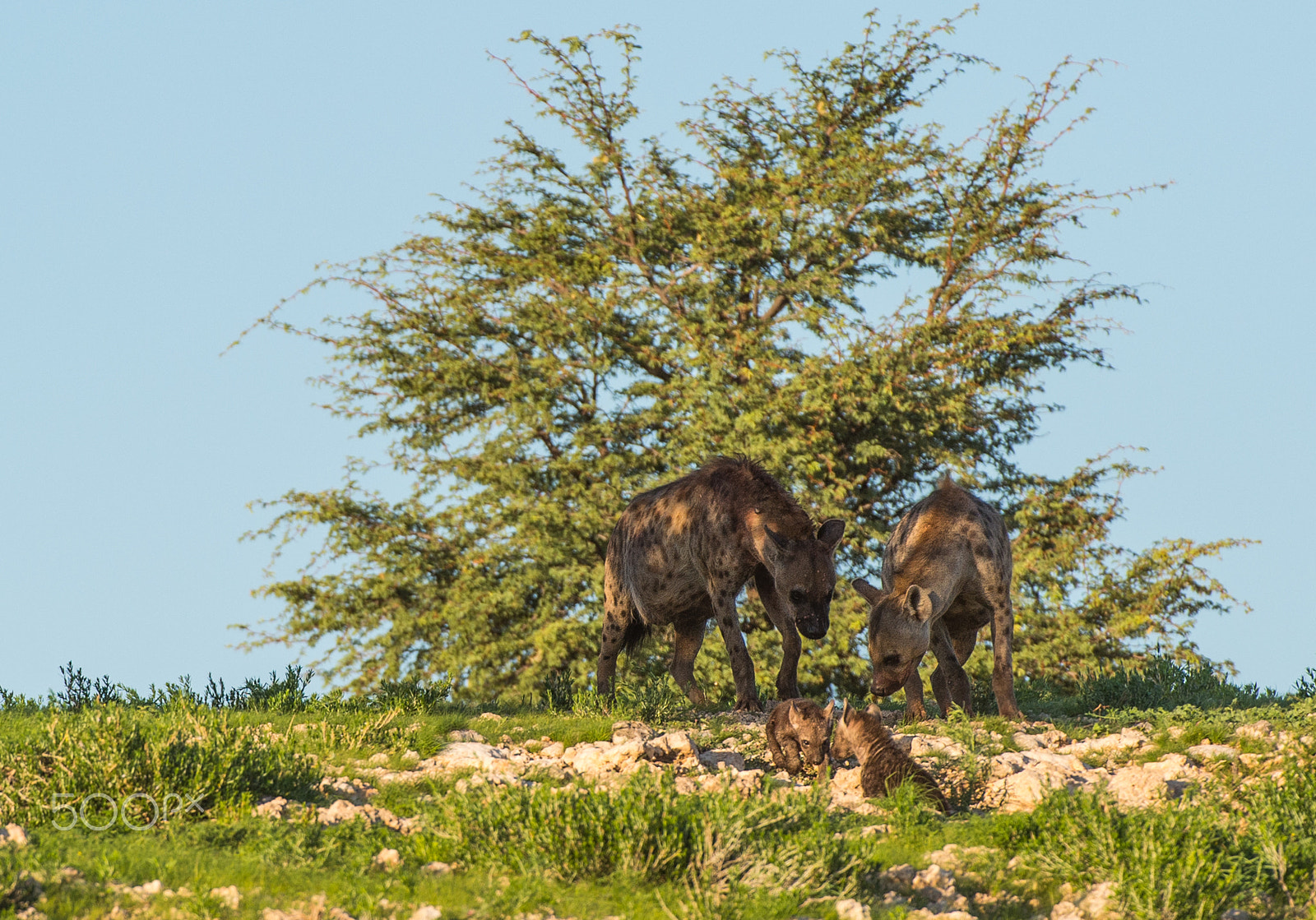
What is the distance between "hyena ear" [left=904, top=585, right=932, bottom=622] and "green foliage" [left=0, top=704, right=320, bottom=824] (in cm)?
494

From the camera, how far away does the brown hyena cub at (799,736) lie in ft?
27.6

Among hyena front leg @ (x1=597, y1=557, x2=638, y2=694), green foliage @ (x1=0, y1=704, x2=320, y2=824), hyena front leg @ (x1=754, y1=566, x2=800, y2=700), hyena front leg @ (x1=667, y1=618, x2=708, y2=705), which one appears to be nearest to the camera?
green foliage @ (x1=0, y1=704, x2=320, y2=824)

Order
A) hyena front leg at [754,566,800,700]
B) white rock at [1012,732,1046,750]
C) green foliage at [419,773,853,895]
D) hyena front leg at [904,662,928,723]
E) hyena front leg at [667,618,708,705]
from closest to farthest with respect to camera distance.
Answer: green foliage at [419,773,853,895]
white rock at [1012,732,1046,750]
hyena front leg at [904,662,928,723]
hyena front leg at [754,566,800,700]
hyena front leg at [667,618,708,705]

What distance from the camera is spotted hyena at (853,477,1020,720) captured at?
10242mm

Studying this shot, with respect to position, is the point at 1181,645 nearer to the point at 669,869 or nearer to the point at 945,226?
the point at 945,226

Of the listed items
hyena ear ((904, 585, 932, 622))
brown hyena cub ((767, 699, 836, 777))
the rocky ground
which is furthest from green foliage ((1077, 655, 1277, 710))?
brown hyena cub ((767, 699, 836, 777))

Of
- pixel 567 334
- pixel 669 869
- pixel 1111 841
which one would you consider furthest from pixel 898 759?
pixel 567 334

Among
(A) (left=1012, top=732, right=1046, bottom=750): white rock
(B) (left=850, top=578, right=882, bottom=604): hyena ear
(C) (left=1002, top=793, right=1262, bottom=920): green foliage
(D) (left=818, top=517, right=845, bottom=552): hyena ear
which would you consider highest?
(D) (left=818, top=517, right=845, bottom=552): hyena ear

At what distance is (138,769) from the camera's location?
695 centimetres

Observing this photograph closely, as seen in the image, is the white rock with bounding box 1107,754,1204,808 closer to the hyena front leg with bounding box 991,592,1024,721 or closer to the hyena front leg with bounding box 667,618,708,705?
the hyena front leg with bounding box 991,592,1024,721

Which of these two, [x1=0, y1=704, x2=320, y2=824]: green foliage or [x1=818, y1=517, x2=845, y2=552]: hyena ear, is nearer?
[x1=0, y1=704, x2=320, y2=824]: green foliage

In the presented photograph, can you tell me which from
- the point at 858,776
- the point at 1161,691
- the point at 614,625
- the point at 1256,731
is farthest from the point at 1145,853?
the point at 614,625

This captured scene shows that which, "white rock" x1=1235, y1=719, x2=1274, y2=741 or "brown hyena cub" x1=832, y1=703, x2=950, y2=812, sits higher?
"brown hyena cub" x1=832, y1=703, x2=950, y2=812

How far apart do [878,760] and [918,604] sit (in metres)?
2.57
